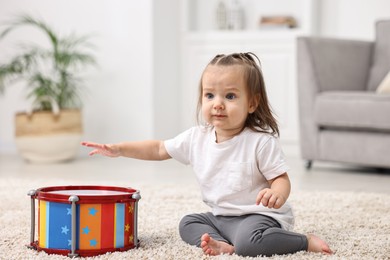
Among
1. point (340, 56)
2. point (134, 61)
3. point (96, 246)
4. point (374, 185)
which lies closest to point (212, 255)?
point (96, 246)

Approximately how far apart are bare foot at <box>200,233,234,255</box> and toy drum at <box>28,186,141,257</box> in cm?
19

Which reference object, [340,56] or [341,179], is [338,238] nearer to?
[341,179]

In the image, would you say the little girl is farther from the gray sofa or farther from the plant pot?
the plant pot

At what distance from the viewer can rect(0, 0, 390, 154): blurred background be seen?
493 cm

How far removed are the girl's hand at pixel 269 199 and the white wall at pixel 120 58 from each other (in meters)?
3.28

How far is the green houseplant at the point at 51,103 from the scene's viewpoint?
174 inches

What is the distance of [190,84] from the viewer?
524 cm

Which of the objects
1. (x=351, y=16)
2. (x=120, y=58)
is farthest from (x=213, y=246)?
(x=351, y=16)

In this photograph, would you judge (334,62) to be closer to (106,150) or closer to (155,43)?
(155,43)

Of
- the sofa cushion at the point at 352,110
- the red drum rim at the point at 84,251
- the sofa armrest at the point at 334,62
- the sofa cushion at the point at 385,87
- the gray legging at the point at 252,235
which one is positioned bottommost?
the red drum rim at the point at 84,251

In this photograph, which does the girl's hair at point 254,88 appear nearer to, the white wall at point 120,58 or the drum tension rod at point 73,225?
the drum tension rod at point 73,225

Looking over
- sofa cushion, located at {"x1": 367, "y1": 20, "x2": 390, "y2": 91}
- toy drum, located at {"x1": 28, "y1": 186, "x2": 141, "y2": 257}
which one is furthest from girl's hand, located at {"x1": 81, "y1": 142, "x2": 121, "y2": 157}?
sofa cushion, located at {"x1": 367, "y1": 20, "x2": 390, "y2": 91}

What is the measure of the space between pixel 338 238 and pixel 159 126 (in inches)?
124

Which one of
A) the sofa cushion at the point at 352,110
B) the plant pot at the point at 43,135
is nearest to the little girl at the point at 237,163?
the sofa cushion at the point at 352,110
